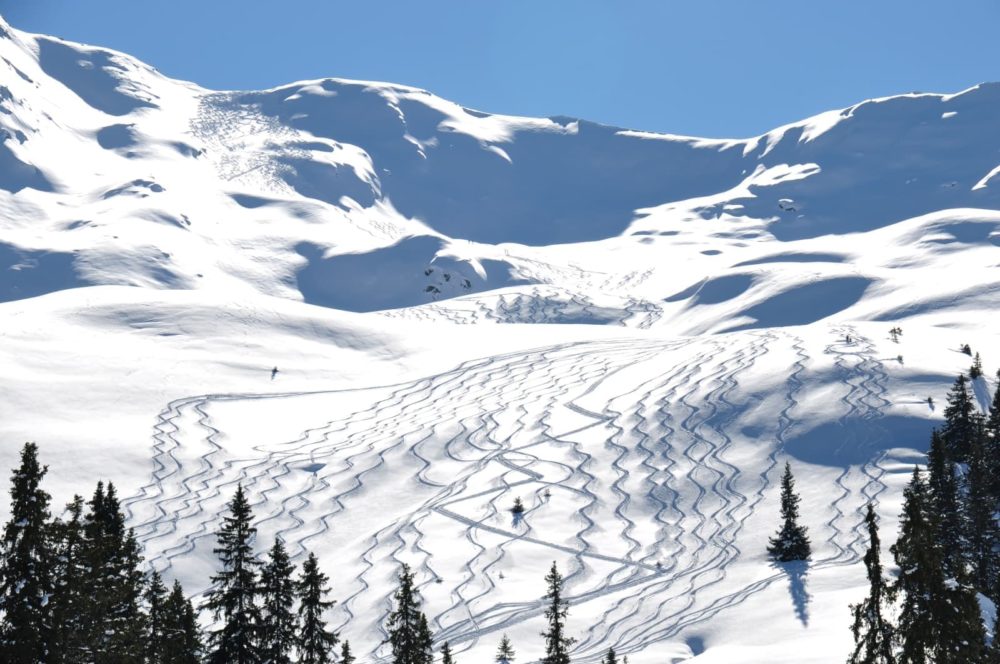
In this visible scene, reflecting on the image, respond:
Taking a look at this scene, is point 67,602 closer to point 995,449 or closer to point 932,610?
point 932,610

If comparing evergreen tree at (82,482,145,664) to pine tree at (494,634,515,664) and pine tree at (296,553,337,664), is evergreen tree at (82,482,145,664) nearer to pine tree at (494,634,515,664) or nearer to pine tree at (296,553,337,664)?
pine tree at (296,553,337,664)

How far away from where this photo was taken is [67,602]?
62.5 feet

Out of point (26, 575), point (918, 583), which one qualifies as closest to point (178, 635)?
point (26, 575)

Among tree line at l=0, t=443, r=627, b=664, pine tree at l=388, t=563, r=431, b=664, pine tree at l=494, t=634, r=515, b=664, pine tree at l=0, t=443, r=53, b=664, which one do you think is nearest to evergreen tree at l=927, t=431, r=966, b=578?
pine tree at l=494, t=634, r=515, b=664

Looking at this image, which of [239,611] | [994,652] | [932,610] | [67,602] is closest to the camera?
[932,610]

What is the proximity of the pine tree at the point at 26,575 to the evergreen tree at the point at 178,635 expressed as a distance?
7129 mm

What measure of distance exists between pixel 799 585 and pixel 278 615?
109 feet

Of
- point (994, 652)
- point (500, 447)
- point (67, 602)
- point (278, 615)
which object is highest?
point (500, 447)

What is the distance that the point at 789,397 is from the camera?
86250 millimetres

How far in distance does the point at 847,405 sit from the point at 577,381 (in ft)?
91.7

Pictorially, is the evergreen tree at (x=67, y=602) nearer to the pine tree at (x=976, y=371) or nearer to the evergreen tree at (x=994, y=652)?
the evergreen tree at (x=994, y=652)

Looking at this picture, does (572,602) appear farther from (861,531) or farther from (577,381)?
(577,381)

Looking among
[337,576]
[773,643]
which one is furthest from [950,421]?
[337,576]

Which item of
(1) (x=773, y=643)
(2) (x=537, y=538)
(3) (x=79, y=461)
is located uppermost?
(3) (x=79, y=461)
